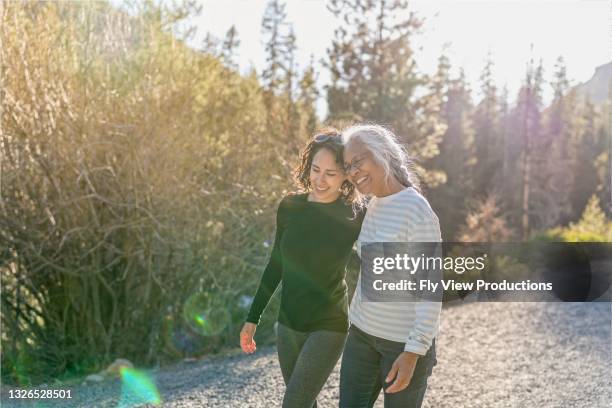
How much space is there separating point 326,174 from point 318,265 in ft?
1.17

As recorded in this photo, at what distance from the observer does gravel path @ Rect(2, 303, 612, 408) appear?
5.39 metres

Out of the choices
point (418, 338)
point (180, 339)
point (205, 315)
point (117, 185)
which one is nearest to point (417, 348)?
point (418, 338)

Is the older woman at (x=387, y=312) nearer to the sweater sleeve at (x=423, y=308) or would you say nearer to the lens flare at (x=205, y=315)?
the sweater sleeve at (x=423, y=308)

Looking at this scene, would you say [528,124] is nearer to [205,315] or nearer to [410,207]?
[205,315]

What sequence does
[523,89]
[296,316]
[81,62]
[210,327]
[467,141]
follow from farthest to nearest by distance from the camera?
1. [523,89]
2. [467,141]
3. [210,327]
4. [81,62]
5. [296,316]

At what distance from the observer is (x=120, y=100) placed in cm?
720

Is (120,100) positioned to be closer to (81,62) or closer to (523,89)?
(81,62)

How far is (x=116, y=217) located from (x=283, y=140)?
244 cm

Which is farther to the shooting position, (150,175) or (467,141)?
(467,141)

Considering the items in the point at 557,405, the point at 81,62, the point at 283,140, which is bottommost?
the point at 557,405

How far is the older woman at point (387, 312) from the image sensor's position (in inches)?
87.6

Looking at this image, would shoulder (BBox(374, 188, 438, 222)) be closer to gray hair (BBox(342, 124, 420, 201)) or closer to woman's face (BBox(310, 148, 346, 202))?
Result: gray hair (BBox(342, 124, 420, 201))

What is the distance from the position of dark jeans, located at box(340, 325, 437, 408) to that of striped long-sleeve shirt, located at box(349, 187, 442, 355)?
4cm

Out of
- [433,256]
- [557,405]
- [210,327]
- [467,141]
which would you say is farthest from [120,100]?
[467,141]
